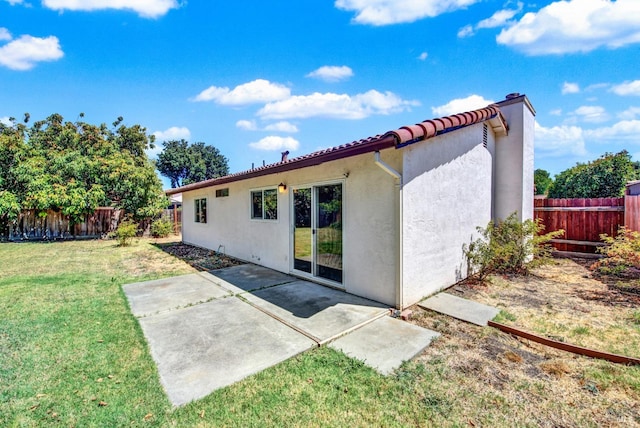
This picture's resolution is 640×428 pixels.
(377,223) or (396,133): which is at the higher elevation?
(396,133)

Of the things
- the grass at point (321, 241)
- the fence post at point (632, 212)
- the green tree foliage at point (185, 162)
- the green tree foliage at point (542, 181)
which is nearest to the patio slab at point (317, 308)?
the grass at point (321, 241)

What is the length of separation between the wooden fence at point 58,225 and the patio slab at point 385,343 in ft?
64.6

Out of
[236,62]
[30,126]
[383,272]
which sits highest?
[30,126]

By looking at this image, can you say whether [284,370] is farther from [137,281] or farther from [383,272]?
[137,281]

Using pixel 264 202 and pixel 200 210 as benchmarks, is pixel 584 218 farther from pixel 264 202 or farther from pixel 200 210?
pixel 200 210

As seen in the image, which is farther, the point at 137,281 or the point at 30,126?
the point at 30,126

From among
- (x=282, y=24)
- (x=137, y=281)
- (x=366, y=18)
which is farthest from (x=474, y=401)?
(x=282, y=24)

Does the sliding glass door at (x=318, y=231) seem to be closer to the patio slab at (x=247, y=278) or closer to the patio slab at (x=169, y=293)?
the patio slab at (x=247, y=278)

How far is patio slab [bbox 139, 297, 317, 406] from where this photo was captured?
3.05 metres

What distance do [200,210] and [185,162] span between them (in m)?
32.0

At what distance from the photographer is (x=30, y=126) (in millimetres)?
25328

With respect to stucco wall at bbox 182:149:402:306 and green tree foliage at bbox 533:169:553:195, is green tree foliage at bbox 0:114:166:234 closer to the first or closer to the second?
stucco wall at bbox 182:149:402:306

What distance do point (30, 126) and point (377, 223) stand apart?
3466 cm

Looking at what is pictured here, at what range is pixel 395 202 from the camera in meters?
4.97
